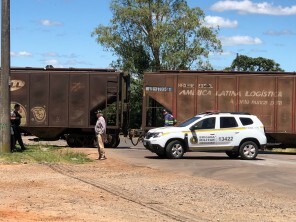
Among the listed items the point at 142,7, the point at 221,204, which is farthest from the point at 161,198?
the point at 142,7

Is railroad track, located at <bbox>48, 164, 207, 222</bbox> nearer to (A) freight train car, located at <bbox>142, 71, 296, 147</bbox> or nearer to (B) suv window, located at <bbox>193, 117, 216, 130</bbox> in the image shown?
(B) suv window, located at <bbox>193, 117, 216, 130</bbox>

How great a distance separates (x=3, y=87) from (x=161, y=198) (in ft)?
33.9

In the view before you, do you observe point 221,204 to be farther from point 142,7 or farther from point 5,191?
point 142,7

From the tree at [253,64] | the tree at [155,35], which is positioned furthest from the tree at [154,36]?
the tree at [253,64]

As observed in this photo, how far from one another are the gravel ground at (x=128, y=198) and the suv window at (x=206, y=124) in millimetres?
5426

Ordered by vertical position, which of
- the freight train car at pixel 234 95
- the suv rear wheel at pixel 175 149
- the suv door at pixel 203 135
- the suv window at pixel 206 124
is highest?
the freight train car at pixel 234 95

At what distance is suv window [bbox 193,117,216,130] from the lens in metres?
19.0

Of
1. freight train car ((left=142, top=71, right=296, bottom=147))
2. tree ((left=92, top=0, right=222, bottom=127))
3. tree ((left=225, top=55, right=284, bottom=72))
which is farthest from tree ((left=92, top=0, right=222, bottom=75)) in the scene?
tree ((left=225, top=55, right=284, bottom=72))

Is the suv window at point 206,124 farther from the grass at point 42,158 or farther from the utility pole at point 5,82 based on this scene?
the utility pole at point 5,82

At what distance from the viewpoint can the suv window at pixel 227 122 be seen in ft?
63.1

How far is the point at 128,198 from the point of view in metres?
9.62

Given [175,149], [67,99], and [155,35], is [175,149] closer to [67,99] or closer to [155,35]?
[67,99]

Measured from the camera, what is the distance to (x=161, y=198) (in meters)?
9.77

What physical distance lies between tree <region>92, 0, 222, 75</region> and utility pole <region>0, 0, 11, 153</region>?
2557 cm
